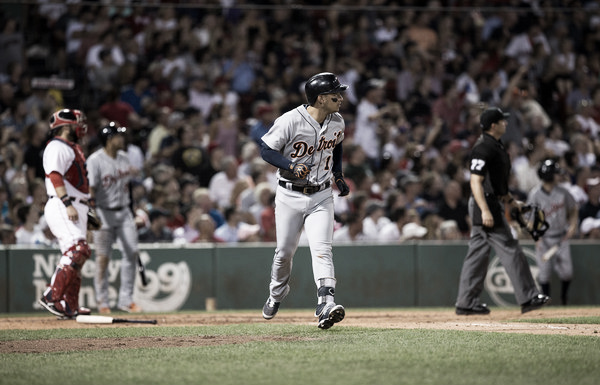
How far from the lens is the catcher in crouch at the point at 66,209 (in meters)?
9.16

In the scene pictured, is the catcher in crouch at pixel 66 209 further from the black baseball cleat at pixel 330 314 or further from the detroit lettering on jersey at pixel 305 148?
the black baseball cleat at pixel 330 314

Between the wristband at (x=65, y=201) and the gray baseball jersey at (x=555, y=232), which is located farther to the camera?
the gray baseball jersey at (x=555, y=232)

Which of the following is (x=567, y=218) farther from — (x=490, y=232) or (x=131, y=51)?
(x=131, y=51)

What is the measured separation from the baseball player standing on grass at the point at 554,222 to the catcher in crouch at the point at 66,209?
678 cm

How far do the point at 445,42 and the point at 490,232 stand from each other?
9.31 meters

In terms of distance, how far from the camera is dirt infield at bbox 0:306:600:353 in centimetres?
748

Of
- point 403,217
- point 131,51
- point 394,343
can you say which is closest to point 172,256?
point 403,217

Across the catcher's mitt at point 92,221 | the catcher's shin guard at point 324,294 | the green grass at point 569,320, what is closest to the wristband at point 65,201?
the catcher's mitt at point 92,221

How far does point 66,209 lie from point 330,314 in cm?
311

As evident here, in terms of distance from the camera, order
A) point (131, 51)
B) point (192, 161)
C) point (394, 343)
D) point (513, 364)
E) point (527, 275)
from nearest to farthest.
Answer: point (513, 364), point (394, 343), point (527, 275), point (192, 161), point (131, 51)

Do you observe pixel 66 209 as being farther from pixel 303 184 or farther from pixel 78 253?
pixel 303 184

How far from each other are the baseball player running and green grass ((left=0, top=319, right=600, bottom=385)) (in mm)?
2314

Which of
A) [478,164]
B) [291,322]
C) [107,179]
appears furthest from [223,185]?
[478,164]

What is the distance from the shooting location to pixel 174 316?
11.1 metres
